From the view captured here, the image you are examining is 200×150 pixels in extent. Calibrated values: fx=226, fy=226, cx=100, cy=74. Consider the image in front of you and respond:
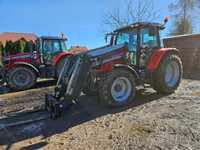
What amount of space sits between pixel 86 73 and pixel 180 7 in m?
22.3

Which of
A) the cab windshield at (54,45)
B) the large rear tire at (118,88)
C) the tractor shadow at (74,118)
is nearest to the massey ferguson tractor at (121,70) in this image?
the large rear tire at (118,88)

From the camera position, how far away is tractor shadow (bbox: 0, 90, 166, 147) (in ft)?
13.9

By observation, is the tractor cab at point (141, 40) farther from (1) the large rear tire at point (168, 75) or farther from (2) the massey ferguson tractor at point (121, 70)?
(1) the large rear tire at point (168, 75)

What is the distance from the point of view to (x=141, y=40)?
20.6ft

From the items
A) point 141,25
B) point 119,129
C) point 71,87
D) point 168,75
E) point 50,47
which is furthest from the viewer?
point 50,47

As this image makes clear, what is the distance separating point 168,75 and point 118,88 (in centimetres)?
212

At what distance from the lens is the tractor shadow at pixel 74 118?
4227mm

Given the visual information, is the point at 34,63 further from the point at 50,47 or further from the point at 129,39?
the point at 129,39

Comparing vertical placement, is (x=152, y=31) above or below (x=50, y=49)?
above

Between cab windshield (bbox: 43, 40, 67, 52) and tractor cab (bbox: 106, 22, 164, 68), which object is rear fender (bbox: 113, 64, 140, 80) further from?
cab windshield (bbox: 43, 40, 67, 52)

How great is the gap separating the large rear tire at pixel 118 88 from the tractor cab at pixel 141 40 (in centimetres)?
81

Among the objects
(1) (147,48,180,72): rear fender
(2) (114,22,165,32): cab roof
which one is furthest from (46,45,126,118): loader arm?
(1) (147,48,180,72): rear fender

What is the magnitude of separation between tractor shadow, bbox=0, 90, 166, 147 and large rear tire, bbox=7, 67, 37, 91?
3.56m

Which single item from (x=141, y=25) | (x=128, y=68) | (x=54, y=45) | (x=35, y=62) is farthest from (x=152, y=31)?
(x=35, y=62)
